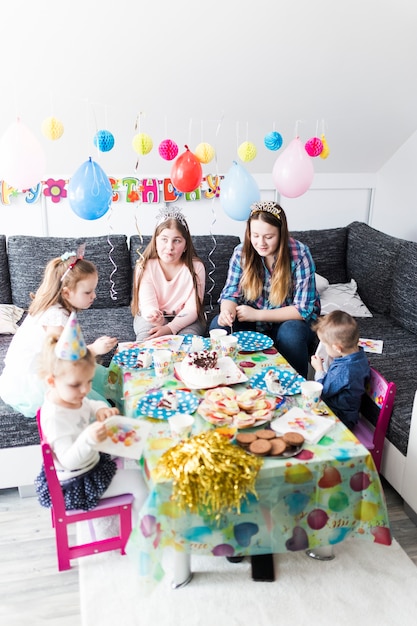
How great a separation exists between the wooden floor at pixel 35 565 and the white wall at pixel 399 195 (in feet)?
6.83

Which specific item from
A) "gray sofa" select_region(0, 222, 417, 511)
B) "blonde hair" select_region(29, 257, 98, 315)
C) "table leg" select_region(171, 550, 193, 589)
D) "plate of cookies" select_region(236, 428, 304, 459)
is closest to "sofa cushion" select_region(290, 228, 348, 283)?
"gray sofa" select_region(0, 222, 417, 511)

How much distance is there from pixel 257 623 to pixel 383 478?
33.3 inches

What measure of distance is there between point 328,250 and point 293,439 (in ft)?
6.70

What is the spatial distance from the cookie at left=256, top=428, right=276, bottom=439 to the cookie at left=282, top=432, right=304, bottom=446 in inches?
1.3

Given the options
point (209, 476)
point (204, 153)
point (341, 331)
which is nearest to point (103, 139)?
point (204, 153)

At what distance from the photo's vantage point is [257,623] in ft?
5.35

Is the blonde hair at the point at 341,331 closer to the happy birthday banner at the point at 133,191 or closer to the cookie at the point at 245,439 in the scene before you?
the cookie at the point at 245,439

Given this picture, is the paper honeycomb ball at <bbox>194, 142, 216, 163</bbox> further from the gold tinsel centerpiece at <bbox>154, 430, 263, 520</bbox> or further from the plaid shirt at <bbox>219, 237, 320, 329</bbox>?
the gold tinsel centerpiece at <bbox>154, 430, 263, 520</bbox>

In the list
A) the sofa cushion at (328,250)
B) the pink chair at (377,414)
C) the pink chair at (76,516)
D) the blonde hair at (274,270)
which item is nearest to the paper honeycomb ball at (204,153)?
the blonde hair at (274,270)

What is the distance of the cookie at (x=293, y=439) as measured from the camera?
5.05 ft

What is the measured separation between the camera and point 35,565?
1859mm

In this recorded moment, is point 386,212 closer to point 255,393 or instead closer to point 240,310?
point 240,310

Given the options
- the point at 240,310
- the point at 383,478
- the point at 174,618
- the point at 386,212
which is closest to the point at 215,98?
the point at 240,310

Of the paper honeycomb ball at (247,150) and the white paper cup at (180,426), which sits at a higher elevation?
the paper honeycomb ball at (247,150)
